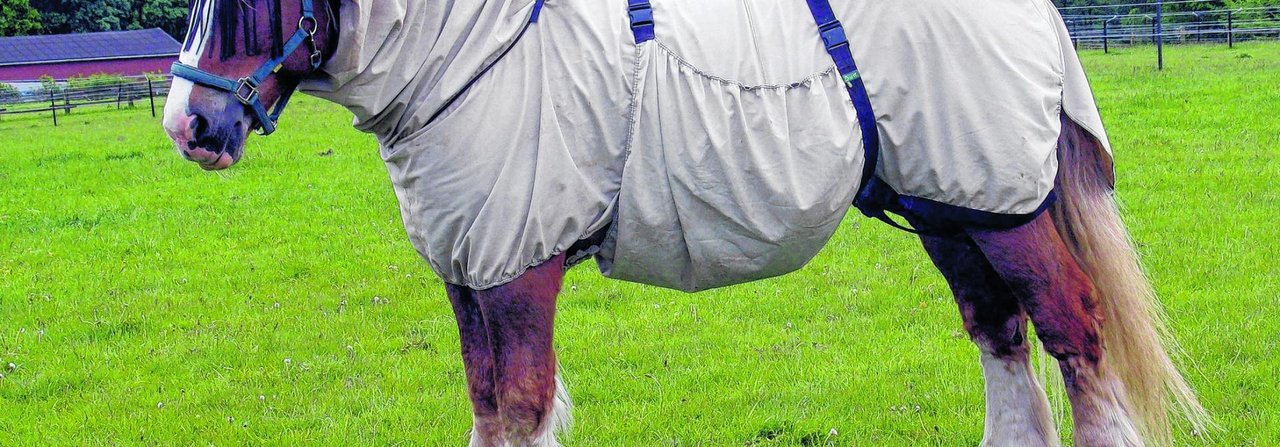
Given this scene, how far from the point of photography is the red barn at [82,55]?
49.2m

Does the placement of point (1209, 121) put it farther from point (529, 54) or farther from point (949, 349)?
point (529, 54)

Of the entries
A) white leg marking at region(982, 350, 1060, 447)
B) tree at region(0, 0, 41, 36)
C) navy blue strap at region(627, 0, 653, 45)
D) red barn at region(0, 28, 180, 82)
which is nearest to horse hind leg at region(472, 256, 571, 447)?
navy blue strap at region(627, 0, 653, 45)

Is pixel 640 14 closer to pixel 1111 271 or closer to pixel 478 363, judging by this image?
pixel 478 363

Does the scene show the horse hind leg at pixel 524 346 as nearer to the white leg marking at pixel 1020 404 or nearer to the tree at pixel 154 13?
the white leg marking at pixel 1020 404

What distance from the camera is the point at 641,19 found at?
3055mm

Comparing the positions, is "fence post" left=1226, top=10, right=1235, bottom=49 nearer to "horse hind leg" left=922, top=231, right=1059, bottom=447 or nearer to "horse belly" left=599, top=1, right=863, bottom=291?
"horse hind leg" left=922, top=231, right=1059, bottom=447

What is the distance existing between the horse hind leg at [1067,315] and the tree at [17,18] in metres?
58.4

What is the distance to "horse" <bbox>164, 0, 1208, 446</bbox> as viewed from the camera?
283 cm

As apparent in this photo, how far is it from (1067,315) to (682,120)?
4.47ft

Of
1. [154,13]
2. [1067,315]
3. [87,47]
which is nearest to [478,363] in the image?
[1067,315]

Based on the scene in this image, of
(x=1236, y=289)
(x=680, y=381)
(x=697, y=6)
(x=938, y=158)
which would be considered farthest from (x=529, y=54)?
(x=1236, y=289)

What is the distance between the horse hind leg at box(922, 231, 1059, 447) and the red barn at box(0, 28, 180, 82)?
168ft

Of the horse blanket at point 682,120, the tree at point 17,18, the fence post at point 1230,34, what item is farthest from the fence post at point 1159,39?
the tree at point 17,18

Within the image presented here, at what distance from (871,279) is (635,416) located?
253cm
